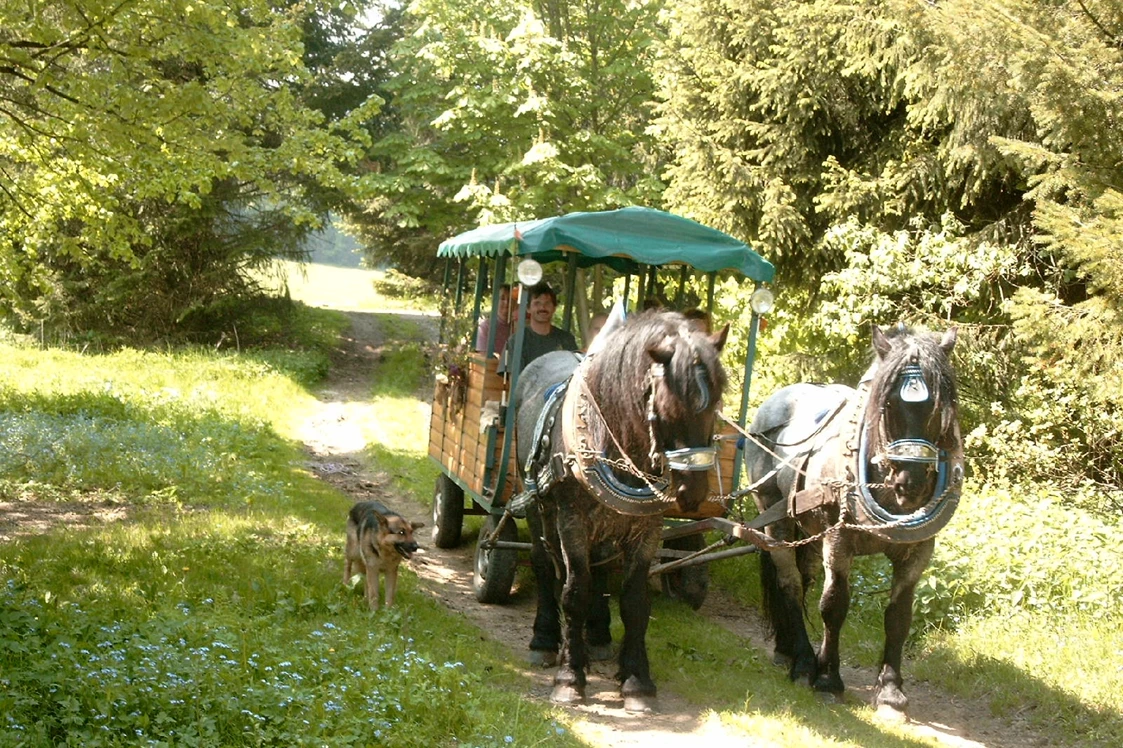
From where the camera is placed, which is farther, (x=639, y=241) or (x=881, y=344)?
(x=639, y=241)

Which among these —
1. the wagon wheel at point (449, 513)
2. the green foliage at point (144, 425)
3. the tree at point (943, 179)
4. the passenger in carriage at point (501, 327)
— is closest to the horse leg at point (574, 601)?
the passenger in carriage at point (501, 327)

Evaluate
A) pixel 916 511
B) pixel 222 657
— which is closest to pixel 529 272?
pixel 916 511

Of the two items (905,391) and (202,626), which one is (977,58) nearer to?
(905,391)

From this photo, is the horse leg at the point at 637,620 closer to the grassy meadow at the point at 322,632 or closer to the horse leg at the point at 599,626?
the grassy meadow at the point at 322,632

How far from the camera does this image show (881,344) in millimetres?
5656

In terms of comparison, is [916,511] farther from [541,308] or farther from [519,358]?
[541,308]

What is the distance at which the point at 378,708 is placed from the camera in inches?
191

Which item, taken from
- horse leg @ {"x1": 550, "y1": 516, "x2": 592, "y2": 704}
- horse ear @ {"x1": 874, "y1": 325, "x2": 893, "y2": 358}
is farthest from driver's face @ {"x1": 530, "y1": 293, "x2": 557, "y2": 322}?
horse ear @ {"x1": 874, "y1": 325, "x2": 893, "y2": 358}

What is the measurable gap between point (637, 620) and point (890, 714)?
Answer: 1.50 m

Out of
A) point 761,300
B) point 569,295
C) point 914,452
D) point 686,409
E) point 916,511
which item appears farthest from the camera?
point 569,295

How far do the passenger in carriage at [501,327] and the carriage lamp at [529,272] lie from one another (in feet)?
5.41

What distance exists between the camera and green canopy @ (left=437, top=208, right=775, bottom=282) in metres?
6.83

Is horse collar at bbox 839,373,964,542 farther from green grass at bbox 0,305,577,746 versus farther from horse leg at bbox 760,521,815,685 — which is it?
green grass at bbox 0,305,577,746

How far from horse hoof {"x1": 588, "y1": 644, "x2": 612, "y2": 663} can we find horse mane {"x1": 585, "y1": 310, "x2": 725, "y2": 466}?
180cm
